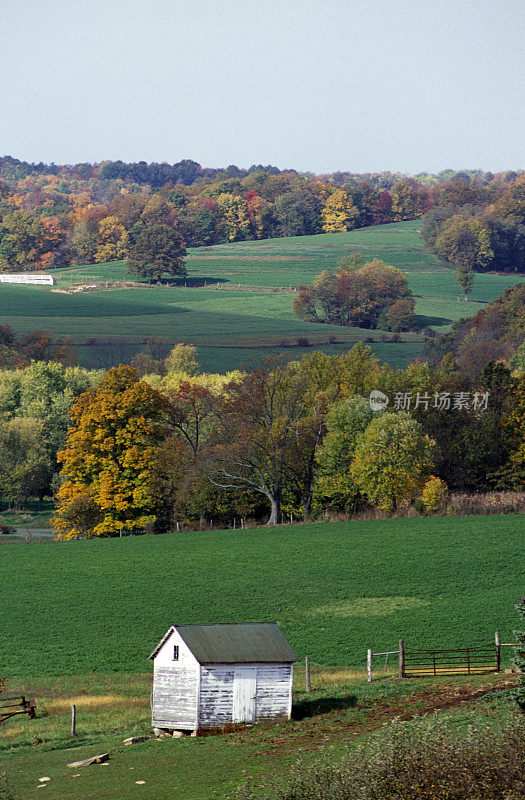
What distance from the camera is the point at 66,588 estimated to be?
54.1 meters

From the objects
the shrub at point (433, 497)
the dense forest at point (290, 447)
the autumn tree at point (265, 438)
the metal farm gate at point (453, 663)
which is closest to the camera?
the metal farm gate at point (453, 663)

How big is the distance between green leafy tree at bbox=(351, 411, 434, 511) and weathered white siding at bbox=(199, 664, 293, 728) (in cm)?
3931

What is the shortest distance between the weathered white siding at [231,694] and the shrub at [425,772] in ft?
32.3

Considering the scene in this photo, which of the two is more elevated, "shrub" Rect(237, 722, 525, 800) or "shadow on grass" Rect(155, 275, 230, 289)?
"shadow on grass" Rect(155, 275, 230, 289)

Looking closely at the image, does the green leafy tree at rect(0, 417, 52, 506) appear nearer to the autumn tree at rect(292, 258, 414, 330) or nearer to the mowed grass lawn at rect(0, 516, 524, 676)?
the mowed grass lawn at rect(0, 516, 524, 676)

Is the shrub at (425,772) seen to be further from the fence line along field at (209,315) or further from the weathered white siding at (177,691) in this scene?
the fence line along field at (209,315)

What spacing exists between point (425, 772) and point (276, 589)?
32.9 meters

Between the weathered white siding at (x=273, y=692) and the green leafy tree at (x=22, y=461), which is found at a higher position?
the weathered white siding at (x=273, y=692)

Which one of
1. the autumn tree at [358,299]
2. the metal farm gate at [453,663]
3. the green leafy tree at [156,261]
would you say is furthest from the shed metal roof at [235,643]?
the green leafy tree at [156,261]

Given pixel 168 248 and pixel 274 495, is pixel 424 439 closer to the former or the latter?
pixel 274 495

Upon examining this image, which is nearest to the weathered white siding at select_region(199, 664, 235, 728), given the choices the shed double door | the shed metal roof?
the shed double door

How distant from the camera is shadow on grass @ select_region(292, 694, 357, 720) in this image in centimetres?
3006

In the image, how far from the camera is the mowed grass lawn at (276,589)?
42312 millimetres

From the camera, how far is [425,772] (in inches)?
757
